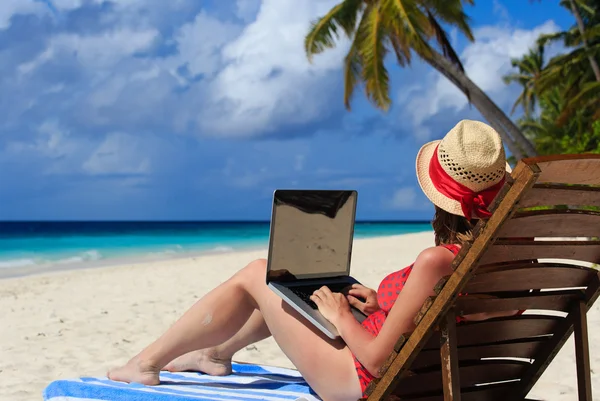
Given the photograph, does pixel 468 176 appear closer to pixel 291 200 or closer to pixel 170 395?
pixel 291 200

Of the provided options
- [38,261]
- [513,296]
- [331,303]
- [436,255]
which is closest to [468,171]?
[436,255]

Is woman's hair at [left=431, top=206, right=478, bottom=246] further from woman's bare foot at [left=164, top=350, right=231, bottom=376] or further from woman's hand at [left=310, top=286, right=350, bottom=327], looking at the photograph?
woman's bare foot at [left=164, top=350, right=231, bottom=376]

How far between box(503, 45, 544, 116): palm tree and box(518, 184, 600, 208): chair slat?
3126 cm

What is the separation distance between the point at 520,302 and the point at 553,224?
1.03 ft

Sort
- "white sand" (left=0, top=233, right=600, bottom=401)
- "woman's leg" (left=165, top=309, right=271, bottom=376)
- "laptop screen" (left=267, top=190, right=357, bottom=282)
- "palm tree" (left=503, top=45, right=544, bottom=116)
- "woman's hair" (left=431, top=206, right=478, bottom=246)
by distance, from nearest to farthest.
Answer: "woman's hair" (left=431, top=206, right=478, bottom=246) < "laptop screen" (left=267, top=190, right=357, bottom=282) < "woman's leg" (left=165, top=309, right=271, bottom=376) < "white sand" (left=0, top=233, right=600, bottom=401) < "palm tree" (left=503, top=45, right=544, bottom=116)

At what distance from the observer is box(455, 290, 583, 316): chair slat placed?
200 cm

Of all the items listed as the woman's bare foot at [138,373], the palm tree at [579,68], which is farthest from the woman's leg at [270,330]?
the palm tree at [579,68]

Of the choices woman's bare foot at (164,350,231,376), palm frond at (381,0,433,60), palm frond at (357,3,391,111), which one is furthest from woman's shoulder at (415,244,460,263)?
palm frond at (357,3,391,111)

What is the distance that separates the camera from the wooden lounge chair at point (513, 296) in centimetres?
182

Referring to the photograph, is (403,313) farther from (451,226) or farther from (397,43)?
(397,43)

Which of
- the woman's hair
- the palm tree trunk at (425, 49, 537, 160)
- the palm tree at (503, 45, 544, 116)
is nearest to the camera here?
the woman's hair

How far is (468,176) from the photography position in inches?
83.4

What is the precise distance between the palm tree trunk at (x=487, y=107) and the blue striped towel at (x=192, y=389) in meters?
13.8

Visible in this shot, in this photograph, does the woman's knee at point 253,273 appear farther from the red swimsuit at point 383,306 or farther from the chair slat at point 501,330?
the chair slat at point 501,330
